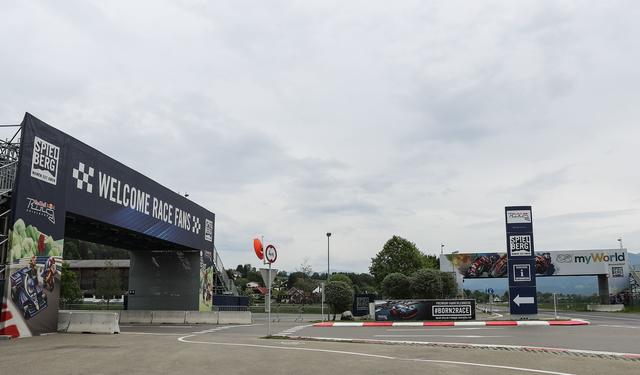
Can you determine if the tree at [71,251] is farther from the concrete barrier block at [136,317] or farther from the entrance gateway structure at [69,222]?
the concrete barrier block at [136,317]

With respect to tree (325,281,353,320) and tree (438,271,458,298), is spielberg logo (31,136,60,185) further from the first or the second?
tree (438,271,458,298)

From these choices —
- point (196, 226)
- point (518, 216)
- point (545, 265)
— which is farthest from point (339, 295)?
point (545, 265)

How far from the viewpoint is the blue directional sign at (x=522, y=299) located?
97.8 ft

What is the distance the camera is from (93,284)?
99.8 m

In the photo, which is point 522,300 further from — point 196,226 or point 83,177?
point 83,177

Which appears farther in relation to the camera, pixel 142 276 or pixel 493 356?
pixel 142 276

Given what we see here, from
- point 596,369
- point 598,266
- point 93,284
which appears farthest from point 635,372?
point 93,284

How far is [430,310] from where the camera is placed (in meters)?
31.4

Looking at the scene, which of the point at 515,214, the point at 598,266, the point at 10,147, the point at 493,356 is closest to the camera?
the point at 493,356

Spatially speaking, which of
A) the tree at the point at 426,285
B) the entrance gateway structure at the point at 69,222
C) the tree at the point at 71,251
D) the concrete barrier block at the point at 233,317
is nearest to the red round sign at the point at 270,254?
the entrance gateway structure at the point at 69,222

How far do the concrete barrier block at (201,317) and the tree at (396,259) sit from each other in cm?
3636

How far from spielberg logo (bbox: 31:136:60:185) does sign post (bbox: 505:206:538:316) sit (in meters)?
24.0

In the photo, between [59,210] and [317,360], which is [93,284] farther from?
[317,360]

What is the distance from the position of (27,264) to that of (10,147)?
4831 millimetres
